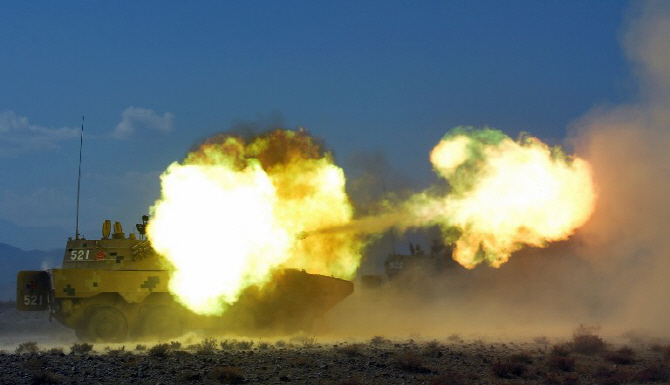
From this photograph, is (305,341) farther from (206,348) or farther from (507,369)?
(507,369)

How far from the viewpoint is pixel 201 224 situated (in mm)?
29719

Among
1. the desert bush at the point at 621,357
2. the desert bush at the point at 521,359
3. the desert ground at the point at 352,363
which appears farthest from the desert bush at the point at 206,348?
the desert bush at the point at 621,357

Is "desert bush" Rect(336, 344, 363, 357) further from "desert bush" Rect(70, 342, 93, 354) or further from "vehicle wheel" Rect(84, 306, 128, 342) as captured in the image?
"vehicle wheel" Rect(84, 306, 128, 342)

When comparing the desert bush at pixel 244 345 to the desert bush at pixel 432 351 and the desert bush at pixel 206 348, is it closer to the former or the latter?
the desert bush at pixel 206 348

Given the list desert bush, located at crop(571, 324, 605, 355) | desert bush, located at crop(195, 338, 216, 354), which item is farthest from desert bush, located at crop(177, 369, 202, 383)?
desert bush, located at crop(571, 324, 605, 355)

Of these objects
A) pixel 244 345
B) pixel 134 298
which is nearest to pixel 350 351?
pixel 244 345

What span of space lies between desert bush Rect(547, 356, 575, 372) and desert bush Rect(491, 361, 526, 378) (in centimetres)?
114

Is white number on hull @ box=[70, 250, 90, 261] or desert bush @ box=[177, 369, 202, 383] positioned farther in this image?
white number on hull @ box=[70, 250, 90, 261]

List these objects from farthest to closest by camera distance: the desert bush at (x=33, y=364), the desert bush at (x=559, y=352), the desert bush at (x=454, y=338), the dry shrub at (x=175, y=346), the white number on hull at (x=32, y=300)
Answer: the white number on hull at (x=32, y=300) → the desert bush at (x=454, y=338) → the dry shrub at (x=175, y=346) → the desert bush at (x=559, y=352) → the desert bush at (x=33, y=364)

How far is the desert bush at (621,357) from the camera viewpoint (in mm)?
23234

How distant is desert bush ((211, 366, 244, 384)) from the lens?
66.2ft

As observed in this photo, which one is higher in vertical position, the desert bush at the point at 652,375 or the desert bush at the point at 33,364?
the desert bush at the point at 33,364

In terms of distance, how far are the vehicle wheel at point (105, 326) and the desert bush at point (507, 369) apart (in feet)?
46.6

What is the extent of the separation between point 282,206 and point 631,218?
18.7 m
